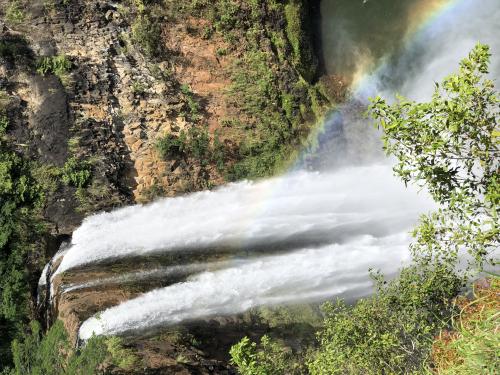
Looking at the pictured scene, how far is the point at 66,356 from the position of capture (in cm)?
1126

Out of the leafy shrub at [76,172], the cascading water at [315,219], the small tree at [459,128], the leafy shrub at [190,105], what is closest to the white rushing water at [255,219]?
the cascading water at [315,219]

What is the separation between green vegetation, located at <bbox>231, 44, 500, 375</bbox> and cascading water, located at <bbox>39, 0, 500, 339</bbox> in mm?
3862

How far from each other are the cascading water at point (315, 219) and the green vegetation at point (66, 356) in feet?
2.37

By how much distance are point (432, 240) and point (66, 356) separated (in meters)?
8.67

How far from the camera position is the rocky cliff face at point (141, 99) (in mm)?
14359

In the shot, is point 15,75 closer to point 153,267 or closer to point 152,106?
point 152,106

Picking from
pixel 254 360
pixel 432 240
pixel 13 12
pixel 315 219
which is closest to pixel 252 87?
pixel 315 219

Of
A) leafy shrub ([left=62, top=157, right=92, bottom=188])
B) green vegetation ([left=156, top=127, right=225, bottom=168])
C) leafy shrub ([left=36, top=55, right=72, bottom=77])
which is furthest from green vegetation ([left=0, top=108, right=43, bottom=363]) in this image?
green vegetation ([left=156, top=127, right=225, bottom=168])

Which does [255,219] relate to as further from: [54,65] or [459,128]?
[459,128]

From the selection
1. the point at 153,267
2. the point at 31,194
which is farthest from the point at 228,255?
the point at 31,194

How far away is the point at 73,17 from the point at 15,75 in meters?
2.48

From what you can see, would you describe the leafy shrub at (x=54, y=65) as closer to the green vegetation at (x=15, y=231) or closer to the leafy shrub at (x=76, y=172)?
the green vegetation at (x=15, y=231)

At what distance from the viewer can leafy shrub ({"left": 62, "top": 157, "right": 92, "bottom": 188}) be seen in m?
14.5

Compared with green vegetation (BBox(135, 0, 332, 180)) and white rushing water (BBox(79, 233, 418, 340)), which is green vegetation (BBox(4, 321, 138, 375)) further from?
green vegetation (BBox(135, 0, 332, 180))
